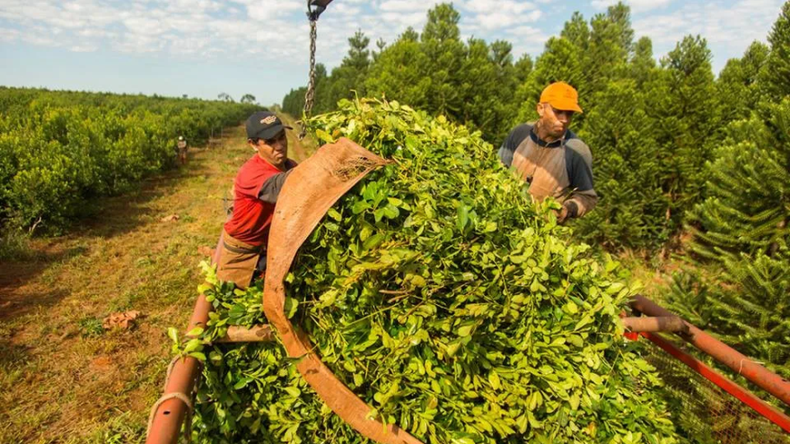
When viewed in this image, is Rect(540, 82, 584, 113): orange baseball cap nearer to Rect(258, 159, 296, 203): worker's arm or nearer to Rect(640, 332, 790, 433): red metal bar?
Rect(640, 332, 790, 433): red metal bar

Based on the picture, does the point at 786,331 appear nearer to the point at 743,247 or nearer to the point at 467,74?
the point at 743,247

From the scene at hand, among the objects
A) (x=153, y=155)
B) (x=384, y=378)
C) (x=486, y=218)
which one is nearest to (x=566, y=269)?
(x=486, y=218)

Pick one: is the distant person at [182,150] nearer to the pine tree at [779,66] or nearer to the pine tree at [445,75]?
the pine tree at [445,75]

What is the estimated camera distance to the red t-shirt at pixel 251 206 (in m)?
2.58

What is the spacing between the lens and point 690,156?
8.91 metres

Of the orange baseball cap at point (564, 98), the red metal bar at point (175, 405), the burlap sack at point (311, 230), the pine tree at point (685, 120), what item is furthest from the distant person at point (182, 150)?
the burlap sack at point (311, 230)

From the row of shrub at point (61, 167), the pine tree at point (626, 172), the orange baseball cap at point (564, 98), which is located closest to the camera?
the orange baseball cap at point (564, 98)

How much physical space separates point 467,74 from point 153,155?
12349 millimetres

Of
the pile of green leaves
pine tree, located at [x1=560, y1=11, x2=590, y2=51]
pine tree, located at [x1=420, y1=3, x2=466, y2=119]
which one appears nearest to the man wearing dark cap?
the pile of green leaves

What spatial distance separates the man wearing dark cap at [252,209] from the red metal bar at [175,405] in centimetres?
79

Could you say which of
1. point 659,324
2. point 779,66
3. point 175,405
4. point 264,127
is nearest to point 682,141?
point 779,66

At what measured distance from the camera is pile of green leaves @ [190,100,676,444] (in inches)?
61.5

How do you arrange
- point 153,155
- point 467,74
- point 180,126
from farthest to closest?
point 180,126, point 153,155, point 467,74

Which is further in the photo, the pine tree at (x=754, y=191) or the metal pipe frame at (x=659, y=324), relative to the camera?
the pine tree at (x=754, y=191)
